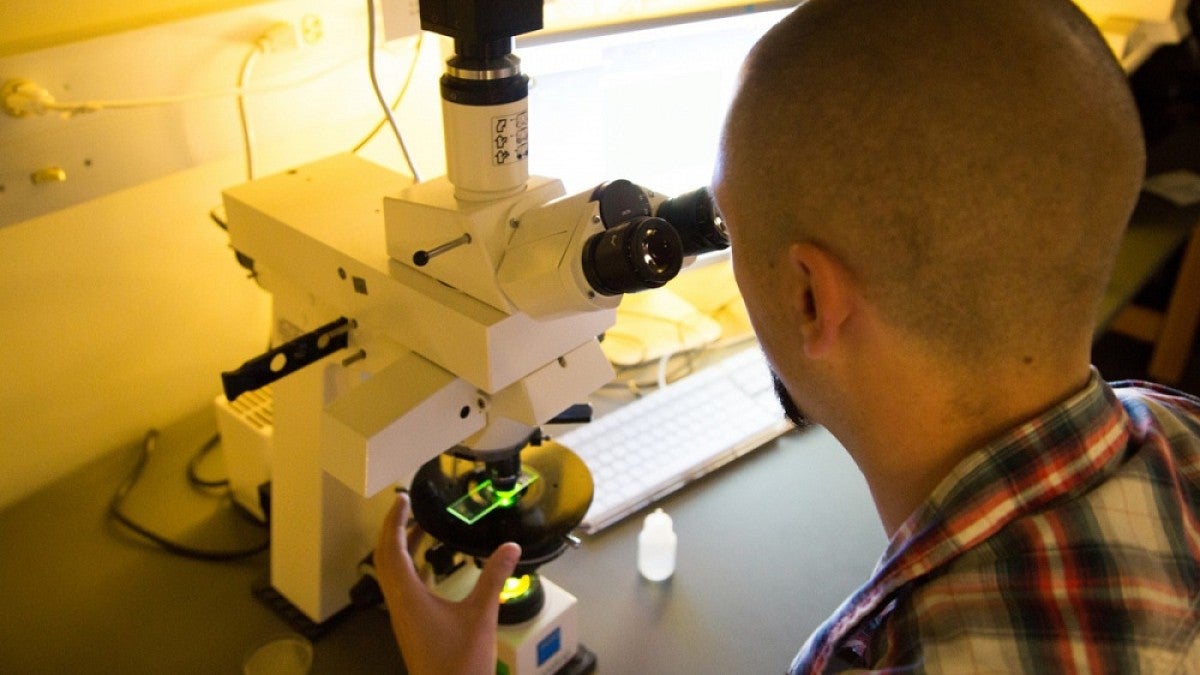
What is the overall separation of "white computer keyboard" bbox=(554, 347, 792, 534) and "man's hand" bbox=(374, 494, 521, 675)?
32cm

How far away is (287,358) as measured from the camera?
32.9 inches

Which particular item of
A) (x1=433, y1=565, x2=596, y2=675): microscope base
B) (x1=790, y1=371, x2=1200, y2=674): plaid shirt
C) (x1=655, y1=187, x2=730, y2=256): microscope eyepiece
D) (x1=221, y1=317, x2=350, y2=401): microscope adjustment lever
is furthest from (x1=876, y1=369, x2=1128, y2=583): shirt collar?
(x1=221, y1=317, x2=350, y2=401): microscope adjustment lever

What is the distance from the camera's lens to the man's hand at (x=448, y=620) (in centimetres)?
85

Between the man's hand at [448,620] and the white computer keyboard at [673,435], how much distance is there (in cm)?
32

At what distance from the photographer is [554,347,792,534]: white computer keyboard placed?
1.22 meters

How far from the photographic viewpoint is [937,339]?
2.29 feet

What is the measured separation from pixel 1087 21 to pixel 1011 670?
47cm

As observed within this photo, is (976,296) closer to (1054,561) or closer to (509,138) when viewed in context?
(1054,561)

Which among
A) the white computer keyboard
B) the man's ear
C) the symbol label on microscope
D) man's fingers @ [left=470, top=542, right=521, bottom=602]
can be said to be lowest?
the white computer keyboard

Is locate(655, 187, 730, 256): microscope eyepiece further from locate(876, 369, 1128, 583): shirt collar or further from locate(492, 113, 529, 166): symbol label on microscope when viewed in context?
locate(876, 369, 1128, 583): shirt collar

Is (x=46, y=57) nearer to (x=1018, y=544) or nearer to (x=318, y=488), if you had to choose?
(x=318, y=488)

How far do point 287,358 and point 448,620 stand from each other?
280mm

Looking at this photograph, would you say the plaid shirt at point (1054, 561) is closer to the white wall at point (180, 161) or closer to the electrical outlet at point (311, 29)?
the white wall at point (180, 161)

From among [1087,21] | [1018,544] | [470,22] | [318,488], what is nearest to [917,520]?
[1018,544]
